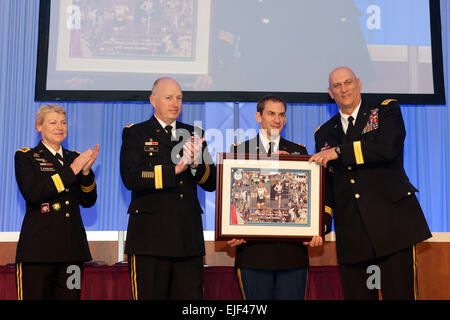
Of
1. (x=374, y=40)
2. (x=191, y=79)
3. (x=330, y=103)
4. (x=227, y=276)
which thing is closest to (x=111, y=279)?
(x=227, y=276)

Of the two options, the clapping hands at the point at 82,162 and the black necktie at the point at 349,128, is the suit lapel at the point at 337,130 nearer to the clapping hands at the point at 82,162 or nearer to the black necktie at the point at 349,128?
the black necktie at the point at 349,128

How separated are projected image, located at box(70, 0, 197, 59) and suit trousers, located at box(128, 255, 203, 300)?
255 centimetres

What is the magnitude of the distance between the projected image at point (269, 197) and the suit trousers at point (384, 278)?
0.44m

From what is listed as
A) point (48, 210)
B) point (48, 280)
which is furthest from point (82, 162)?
point (48, 280)

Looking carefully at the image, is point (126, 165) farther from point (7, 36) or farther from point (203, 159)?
point (7, 36)

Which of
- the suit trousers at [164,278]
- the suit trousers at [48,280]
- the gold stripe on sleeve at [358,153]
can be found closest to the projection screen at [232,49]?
the gold stripe on sleeve at [358,153]

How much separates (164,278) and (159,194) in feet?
1.68

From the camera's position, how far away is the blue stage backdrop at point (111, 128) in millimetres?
4836

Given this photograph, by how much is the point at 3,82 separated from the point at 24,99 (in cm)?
27

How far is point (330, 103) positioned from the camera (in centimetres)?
497

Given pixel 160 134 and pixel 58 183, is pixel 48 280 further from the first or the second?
pixel 160 134

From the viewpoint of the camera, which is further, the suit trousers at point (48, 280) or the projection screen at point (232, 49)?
the projection screen at point (232, 49)

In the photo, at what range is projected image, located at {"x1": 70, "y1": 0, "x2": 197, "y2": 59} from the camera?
4965 mm

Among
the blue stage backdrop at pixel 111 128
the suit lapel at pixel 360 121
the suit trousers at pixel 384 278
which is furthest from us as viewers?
the blue stage backdrop at pixel 111 128
